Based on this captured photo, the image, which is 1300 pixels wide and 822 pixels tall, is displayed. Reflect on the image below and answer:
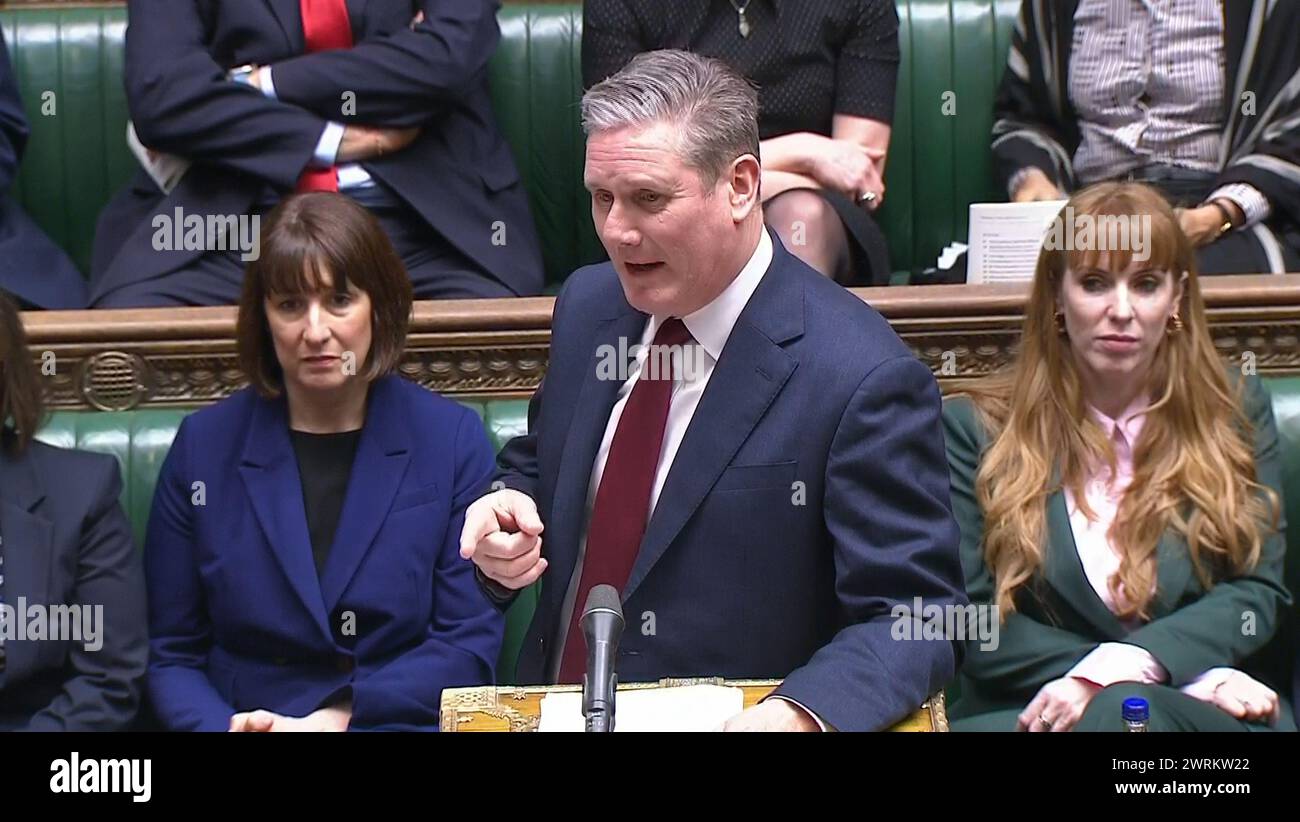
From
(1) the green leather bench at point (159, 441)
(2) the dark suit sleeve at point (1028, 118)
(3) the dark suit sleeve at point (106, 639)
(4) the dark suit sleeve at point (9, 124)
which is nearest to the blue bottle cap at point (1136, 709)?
(1) the green leather bench at point (159, 441)

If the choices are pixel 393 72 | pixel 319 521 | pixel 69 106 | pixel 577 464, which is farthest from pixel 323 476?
pixel 69 106

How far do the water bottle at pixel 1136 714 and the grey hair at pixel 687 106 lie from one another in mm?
699

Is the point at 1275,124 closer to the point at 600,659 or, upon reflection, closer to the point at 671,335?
the point at 671,335

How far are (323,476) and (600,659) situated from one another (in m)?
1.09

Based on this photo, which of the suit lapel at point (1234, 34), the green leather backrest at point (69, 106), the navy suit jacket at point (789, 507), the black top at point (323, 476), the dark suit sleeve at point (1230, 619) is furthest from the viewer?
the green leather backrest at point (69, 106)

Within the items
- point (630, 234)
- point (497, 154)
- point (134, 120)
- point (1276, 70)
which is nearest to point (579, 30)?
point (497, 154)

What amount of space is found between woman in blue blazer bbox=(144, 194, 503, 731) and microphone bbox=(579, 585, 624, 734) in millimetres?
907

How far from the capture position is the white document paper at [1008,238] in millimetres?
2682

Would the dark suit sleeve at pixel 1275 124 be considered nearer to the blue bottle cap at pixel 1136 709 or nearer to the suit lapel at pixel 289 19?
the blue bottle cap at pixel 1136 709

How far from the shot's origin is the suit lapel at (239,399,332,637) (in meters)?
2.19

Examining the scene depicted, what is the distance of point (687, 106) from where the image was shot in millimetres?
A: 1566

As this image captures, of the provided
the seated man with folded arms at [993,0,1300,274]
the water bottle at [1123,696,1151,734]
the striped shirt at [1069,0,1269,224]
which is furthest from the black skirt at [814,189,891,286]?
the water bottle at [1123,696,1151,734]

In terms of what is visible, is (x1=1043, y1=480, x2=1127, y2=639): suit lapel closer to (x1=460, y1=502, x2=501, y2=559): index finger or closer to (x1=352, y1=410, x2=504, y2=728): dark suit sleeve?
(x1=352, y1=410, x2=504, y2=728): dark suit sleeve

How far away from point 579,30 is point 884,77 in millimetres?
579
